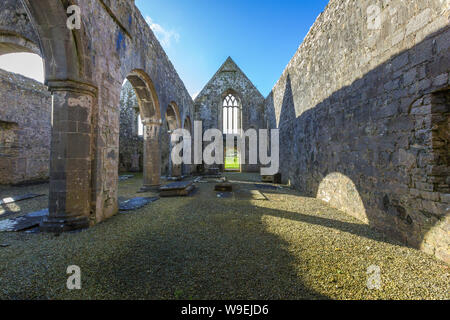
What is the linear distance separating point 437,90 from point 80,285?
4650 millimetres

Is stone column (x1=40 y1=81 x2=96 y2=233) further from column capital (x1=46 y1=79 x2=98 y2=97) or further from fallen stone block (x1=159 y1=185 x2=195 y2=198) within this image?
fallen stone block (x1=159 y1=185 x2=195 y2=198)

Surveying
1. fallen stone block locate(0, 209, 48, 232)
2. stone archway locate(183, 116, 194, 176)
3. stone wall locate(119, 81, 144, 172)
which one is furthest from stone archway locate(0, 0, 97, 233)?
stone wall locate(119, 81, 144, 172)

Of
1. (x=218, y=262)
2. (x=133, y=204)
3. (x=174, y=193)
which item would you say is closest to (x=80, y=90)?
(x=133, y=204)

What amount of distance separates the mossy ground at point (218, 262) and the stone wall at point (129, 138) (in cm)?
1336

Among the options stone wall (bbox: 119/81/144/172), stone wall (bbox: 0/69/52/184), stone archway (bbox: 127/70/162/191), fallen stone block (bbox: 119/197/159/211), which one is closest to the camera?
fallen stone block (bbox: 119/197/159/211)

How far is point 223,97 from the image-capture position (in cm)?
1789

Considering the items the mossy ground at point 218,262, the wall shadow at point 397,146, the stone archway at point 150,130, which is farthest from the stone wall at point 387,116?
the stone archway at point 150,130

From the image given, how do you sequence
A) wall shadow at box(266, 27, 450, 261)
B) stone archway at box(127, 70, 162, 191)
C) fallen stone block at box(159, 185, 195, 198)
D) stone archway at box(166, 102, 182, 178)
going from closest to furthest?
wall shadow at box(266, 27, 450, 261)
fallen stone block at box(159, 185, 195, 198)
stone archway at box(127, 70, 162, 191)
stone archway at box(166, 102, 182, 178)

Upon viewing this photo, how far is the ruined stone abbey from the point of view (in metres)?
2.58

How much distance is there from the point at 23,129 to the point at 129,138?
7465mm

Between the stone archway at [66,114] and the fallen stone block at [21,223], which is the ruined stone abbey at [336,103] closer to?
the stone archway at [66,114]
